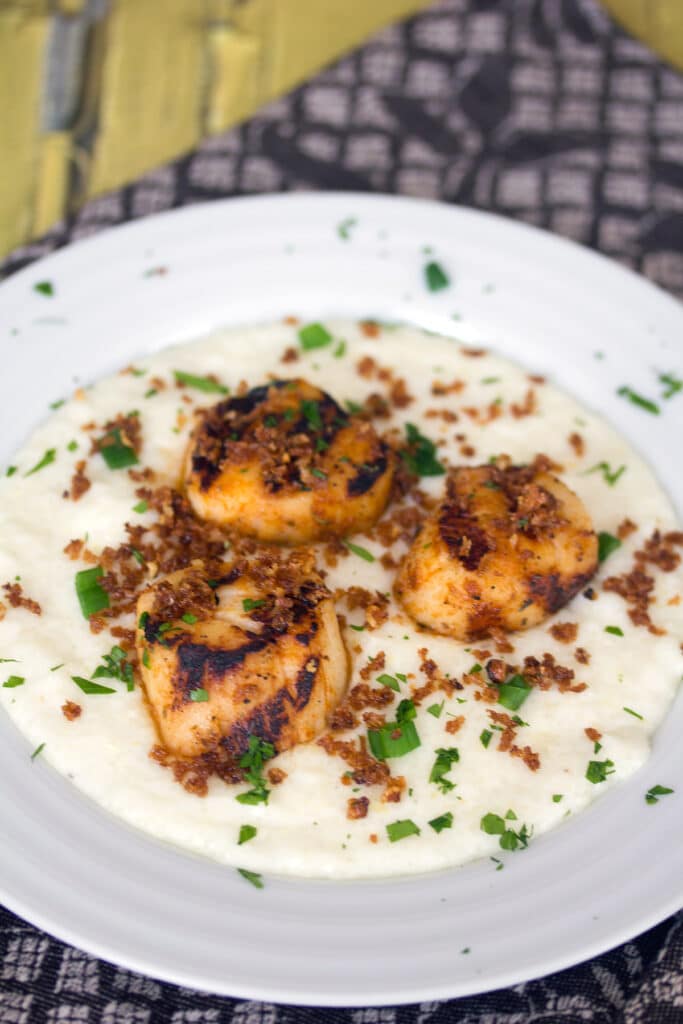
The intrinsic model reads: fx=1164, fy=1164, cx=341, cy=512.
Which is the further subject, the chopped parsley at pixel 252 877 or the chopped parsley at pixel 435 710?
the chopped parsley at pixel 435 710

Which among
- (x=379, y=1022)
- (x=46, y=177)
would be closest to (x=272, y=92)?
(x=46, y=177)

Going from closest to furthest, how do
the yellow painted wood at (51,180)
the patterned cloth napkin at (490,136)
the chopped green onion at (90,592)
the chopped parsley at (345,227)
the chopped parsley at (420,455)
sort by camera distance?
1. the chopped green onion at (90,592)
2. the chopped parsley at (420,455)
3. the chopped parsley at (345,227)
4. the patterned cloth napkin at (490,136)
5. the yellow painted wood at (51,180)

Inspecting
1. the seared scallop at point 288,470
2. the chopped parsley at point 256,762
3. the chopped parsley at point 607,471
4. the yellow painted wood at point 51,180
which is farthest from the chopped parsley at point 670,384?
the yellow painted wood at point 51,180

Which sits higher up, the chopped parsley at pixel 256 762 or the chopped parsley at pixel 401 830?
the chopped parsley at pixel 256 762

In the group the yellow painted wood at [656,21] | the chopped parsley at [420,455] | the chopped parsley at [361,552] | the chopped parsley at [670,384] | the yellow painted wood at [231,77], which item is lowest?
the chopped parsley at [361,552]

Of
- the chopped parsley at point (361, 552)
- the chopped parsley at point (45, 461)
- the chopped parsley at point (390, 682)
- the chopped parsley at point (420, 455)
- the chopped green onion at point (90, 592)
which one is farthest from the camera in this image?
the chopped parsley at point (420, 455)

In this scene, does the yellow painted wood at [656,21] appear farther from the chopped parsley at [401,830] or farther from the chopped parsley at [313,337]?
the chopped parsley at [401,830]

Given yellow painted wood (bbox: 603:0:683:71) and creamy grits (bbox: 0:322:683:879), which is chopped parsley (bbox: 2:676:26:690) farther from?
yellow painted wood (bbox: 603:0:683:71)
